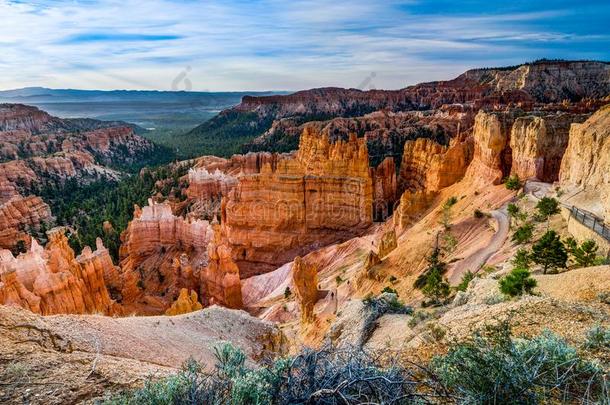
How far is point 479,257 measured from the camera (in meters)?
20.1

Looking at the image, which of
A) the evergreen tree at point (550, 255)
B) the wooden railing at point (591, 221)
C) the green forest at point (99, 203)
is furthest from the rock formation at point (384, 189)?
the evergreen tree at point (550, 255)

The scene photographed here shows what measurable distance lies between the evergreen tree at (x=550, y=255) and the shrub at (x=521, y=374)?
32.4ft

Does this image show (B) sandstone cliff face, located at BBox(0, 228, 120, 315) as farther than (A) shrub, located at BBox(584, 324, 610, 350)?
Yes

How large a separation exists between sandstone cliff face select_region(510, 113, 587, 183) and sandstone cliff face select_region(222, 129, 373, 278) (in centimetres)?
1387

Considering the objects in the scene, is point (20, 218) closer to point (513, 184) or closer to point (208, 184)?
point (208, 184)

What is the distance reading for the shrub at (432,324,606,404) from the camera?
4543 millimetres

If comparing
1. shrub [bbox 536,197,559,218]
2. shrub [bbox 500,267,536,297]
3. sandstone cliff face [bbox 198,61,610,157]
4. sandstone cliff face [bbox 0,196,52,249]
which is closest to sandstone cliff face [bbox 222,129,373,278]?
shrub [bbox 536,197,559,218]

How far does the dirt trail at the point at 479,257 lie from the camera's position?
19.3 meters

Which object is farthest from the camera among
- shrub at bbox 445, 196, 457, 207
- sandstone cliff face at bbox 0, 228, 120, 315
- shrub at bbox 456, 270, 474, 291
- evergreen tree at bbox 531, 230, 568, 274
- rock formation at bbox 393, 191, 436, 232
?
rock formation at bbox 393, 191, 436, 232

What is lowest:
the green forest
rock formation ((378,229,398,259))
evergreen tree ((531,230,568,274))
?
the green forest

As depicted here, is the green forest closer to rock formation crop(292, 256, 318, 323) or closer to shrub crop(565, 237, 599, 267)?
rock formation crop(292, 256, 318, 323)

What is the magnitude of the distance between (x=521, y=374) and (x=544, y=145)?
26497mm

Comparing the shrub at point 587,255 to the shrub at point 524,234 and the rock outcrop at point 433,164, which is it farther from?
A: the rock outcrop at point 433,164

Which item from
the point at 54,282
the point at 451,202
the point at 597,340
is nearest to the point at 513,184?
the point at 451,202
